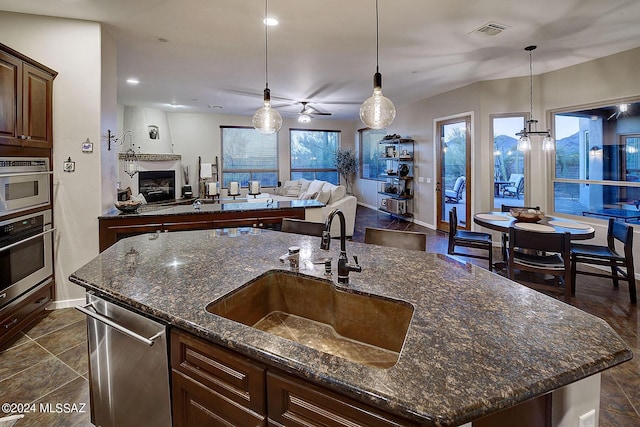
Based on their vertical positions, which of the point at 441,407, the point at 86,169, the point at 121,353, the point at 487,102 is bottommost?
the point at 121,353

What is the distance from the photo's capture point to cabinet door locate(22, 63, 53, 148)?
2.84 metres

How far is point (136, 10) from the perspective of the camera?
3.20 m

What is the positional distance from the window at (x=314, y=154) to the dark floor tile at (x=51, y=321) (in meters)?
7.62

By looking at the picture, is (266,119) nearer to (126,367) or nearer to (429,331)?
(126,367)

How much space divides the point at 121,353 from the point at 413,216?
7231 mm

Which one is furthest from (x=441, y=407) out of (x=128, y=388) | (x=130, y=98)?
(x=130, y=98)

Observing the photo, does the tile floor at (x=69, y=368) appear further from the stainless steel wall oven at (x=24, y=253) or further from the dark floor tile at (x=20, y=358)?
the stainless steel wall oven at (x=24, y=253)

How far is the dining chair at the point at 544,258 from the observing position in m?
2.90

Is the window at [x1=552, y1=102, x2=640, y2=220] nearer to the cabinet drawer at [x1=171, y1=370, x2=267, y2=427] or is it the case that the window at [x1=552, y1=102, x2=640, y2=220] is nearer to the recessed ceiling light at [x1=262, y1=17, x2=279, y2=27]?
the recessed ceiling light at [x1=262, y1=17, x2=279, y2=27]

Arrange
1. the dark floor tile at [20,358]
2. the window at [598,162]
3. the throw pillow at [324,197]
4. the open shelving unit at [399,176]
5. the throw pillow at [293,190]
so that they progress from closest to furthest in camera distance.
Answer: the dark floor tile at [20,358]
the window at [598,162]
the throw pillow at [324,197]
the open shelving unit at [399,176]
the throw pillow at [293,190]

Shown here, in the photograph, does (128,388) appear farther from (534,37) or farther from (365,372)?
(534,37)

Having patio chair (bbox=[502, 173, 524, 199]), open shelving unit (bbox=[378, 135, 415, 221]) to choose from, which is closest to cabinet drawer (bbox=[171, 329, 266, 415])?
patio chair (bbox=[502, 173, 524, 199])

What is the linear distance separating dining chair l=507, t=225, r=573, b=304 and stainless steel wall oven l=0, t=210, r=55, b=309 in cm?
427

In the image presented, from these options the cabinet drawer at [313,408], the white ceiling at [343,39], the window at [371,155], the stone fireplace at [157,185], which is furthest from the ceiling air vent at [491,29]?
the stone fireplace at [157,185]
